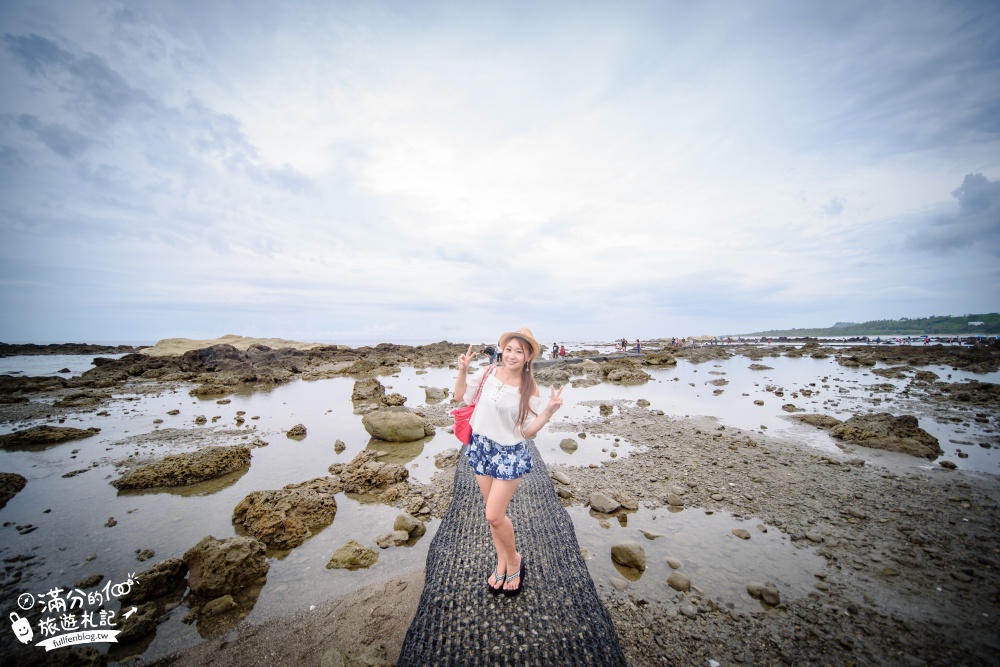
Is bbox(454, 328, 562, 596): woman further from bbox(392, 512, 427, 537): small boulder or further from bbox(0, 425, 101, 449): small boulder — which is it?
bbox(0, 425, 101, 449): small boulder

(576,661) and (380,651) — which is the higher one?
(576,661)

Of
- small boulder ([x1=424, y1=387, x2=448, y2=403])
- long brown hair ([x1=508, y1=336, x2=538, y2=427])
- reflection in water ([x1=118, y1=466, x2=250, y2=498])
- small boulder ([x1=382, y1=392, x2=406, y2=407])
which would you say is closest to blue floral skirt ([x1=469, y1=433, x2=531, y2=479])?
long brown hair ([x1=508, y1=336, x2=538, y2=427])

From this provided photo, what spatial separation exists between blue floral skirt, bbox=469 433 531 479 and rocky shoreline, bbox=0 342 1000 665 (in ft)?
6.52

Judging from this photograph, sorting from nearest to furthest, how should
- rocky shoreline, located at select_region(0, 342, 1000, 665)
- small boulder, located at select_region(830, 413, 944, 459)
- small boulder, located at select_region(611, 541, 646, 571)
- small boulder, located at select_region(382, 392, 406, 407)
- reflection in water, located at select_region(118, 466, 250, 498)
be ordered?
rocky shoreline, located at select_region(0, 342, 1000, 665), small boulder, located at select_region(611, 541, 646, 571), reflection in water, located at select_region(118, 466, 250, 498), small boulder, located at select_region(830, 413, 944, 459), small boulder, located at select_region(382, 392, 406, 407)

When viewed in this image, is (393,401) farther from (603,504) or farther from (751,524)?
(751,524)

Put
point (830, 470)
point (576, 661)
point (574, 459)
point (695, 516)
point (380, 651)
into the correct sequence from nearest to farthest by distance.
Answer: point (576, 661), point (380, 651), point (695, 516), point (830, 470), point (574, 459)

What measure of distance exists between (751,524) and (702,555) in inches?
63.3

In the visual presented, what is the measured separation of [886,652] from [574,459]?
5952 millimetres

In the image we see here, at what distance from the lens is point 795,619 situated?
3.68m

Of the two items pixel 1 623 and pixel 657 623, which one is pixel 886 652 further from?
pixel 1 623

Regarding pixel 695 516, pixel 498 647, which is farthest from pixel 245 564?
pixel 695 516

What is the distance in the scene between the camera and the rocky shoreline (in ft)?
11.1

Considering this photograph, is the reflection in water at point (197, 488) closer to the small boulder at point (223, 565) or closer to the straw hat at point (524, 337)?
the small boulder at point (223, 565)

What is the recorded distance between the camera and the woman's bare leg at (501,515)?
11.3ft
